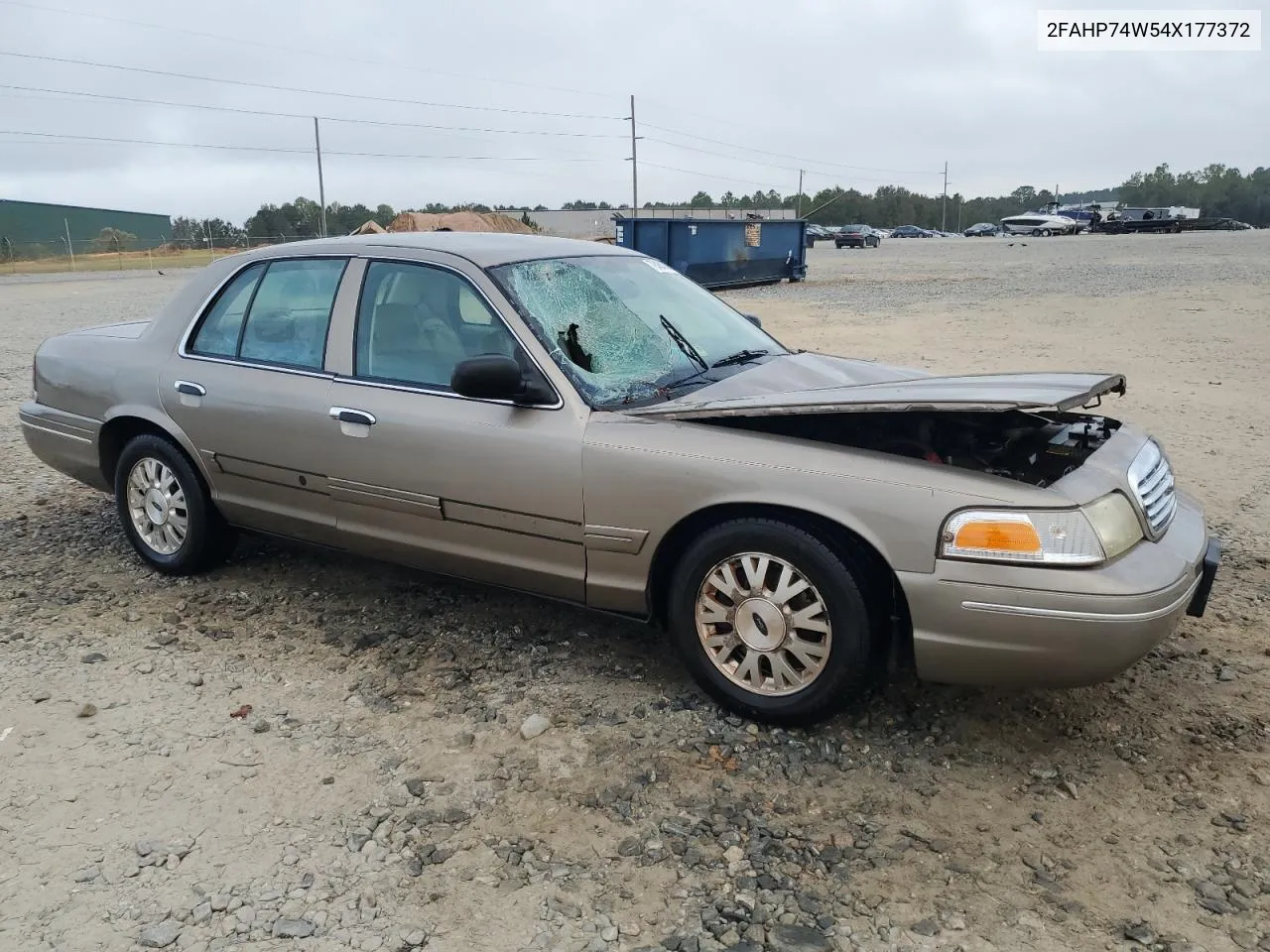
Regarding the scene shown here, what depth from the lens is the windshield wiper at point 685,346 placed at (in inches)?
160

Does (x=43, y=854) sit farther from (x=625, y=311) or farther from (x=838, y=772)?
(x=625, y=311)

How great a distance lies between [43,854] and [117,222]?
65251 mm

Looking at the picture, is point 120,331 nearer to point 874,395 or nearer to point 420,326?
point 420,326

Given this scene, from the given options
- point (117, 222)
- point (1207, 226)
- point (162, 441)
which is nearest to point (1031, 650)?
point (162, 441)

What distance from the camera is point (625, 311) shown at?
409 cm

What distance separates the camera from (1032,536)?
287 cm

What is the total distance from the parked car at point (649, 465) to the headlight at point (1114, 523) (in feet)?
0.04

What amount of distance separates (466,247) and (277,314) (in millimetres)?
977

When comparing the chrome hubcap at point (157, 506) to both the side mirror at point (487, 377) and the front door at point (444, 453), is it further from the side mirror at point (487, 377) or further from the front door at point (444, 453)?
the side mirror at point (487, 377)

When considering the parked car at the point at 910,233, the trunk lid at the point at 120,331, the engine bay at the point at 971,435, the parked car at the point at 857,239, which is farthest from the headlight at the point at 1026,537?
the parked car at the point at 910,233

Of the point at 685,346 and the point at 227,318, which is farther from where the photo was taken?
the point at 227,318

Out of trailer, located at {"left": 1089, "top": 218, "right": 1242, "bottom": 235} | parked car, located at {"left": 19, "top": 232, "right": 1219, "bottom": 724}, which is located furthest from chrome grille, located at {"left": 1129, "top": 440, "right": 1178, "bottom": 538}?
trailer, located at {"left": 1089, "top": 218, "right": 1242, "bottom": 235}

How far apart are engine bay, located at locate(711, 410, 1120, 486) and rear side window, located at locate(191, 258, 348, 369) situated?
1.88 metres

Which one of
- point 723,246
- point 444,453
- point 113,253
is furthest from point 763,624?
point 113,253
